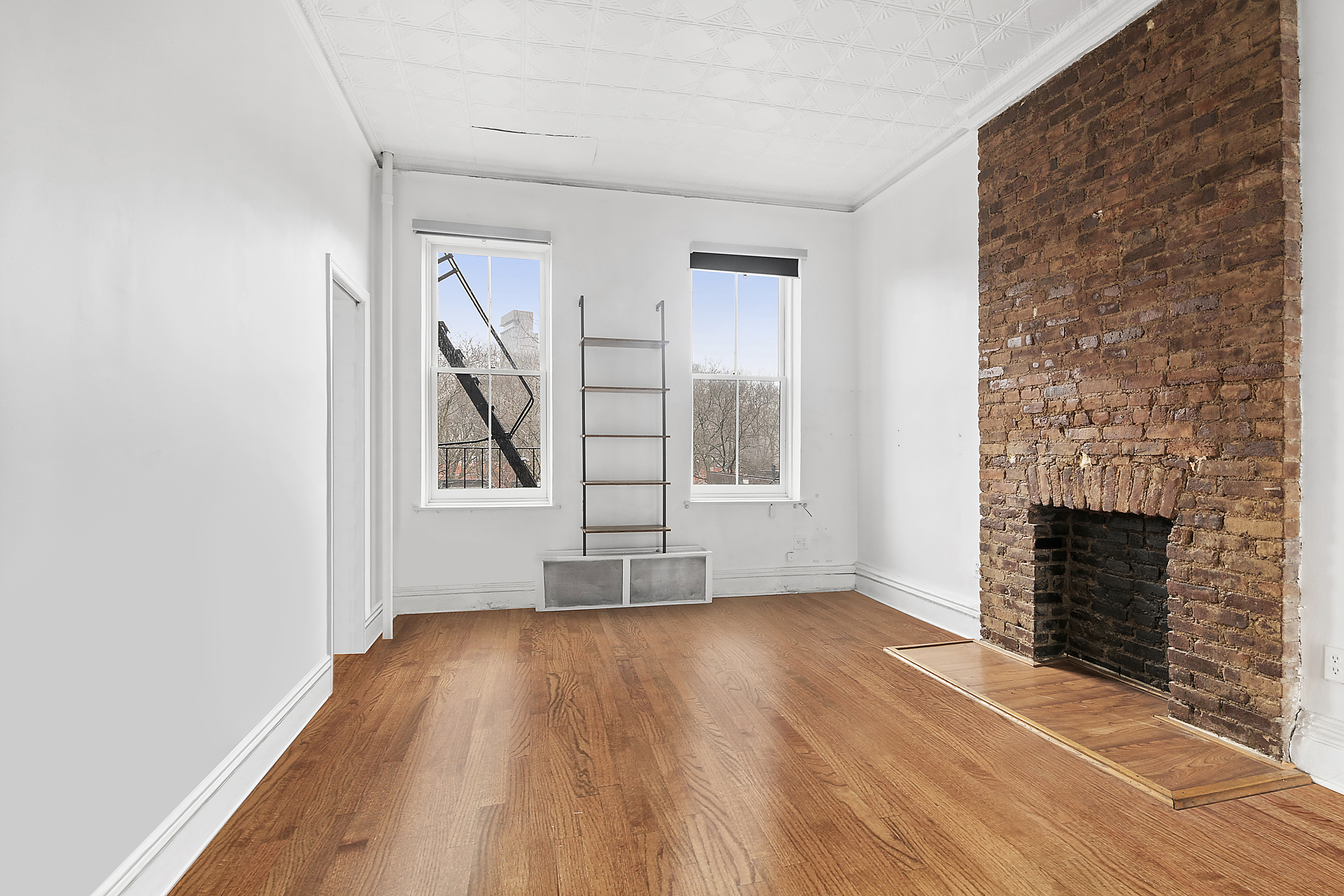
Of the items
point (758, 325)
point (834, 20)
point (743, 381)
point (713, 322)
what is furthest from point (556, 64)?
point (743, 381)

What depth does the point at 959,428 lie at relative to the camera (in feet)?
14.0

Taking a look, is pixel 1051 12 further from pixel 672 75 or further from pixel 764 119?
pixel 672 75

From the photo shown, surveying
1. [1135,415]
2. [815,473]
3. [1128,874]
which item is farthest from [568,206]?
[1128,874]

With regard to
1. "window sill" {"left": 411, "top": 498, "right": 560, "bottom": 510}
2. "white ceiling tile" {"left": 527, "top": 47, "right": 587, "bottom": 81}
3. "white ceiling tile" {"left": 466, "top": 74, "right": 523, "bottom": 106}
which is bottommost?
"window sill" {"left": 411, "top": 498, "right": 560, "bottom": 510}

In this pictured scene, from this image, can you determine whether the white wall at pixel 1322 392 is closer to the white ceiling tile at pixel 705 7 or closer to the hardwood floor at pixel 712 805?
the hardwood floor at pixel 712 805

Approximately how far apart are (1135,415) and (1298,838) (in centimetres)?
164

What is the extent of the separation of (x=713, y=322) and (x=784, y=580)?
209 cm

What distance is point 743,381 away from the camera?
5.40m

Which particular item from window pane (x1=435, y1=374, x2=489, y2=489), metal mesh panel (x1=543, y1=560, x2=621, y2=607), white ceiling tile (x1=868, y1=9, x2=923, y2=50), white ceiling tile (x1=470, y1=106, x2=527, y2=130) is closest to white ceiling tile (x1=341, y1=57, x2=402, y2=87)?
white ceiling tile (x1=470, y1=106, x2=527, y2=130)

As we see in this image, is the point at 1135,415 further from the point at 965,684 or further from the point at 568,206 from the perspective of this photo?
the point at 568,206

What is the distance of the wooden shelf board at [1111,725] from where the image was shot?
2.32 m

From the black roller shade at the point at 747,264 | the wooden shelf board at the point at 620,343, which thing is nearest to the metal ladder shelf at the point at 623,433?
the wooden shelf board at the point at 620,343

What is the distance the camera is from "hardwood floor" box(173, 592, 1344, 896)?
1856mm

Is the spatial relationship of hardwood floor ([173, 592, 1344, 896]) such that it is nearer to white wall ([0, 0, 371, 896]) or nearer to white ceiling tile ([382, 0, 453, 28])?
white wall ([0, 0, 371, 896])
